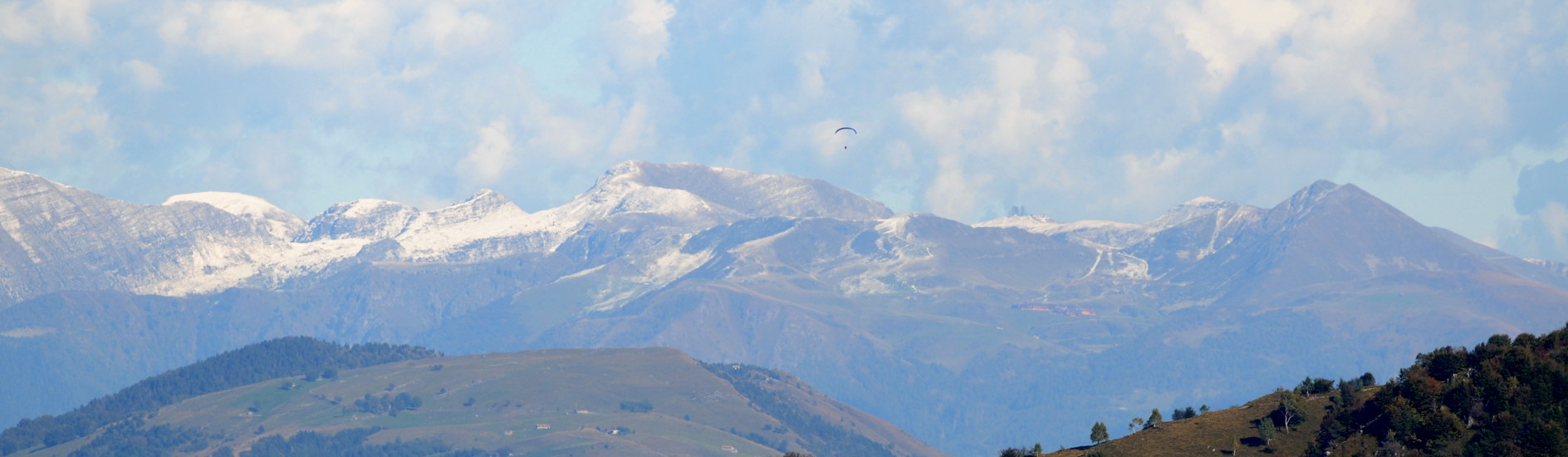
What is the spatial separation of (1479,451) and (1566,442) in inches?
381

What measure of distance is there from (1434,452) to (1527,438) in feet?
33.9

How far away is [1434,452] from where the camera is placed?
197 m

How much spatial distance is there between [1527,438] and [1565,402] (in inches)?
420

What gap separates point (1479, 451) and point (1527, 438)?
5.29 metres

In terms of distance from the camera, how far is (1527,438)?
19138 centimetres

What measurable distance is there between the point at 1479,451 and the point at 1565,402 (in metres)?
13.4

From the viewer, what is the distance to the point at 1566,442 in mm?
187375

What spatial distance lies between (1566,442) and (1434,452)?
1477 centimetres

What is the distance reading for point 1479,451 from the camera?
194 metres
